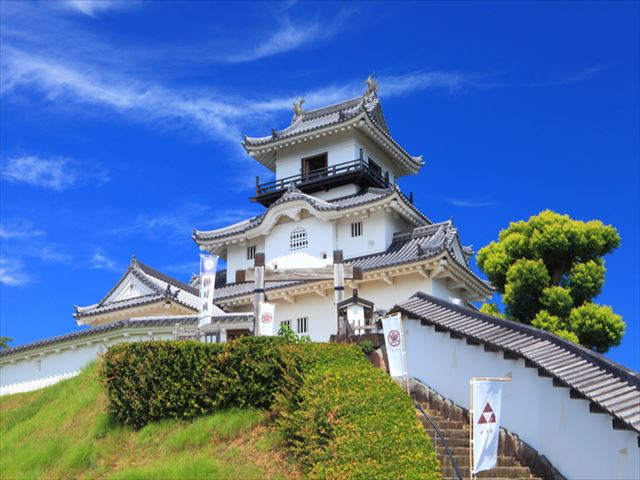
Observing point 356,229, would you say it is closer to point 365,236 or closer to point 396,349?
point 365,236

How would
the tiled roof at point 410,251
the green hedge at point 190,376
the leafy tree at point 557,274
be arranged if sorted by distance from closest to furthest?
the green hedge at point 190,376
the tiled roof at point 410,251
the leafy tree at point 557,274

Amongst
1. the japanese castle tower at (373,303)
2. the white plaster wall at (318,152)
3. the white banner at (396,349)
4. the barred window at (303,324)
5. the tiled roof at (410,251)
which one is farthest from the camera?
the white plaster wall at (318,152)

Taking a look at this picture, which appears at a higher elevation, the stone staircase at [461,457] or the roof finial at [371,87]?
the roof finial at [371,87]

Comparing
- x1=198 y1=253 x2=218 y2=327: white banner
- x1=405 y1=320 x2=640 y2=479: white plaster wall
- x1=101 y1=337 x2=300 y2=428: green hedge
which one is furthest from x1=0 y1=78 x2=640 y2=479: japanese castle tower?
x1=101 y1=337 x2=300 y2=428: green hedge

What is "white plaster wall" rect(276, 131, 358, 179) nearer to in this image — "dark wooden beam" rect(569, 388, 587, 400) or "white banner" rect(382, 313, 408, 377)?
"white banner" rect(382, 313, 408, 377)

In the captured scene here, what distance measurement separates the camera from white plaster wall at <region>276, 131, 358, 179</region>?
32969 mm

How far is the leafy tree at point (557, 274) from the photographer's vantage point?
27.8 m

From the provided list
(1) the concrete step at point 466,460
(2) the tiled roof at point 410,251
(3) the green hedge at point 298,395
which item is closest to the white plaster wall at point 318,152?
(2) the tiled roof at point 410,251

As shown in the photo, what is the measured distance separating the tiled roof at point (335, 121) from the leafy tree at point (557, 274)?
7513 mm

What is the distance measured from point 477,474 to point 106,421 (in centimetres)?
824

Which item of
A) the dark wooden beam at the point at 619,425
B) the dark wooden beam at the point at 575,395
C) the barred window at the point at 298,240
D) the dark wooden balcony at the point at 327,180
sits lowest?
the dark wooden beam at the point at 619,425

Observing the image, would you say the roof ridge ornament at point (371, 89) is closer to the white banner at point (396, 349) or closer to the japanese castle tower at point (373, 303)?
the japanese castle tower at point (373, 303)

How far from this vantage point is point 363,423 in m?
11.8

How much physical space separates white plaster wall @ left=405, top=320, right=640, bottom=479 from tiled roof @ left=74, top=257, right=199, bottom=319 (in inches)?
591
